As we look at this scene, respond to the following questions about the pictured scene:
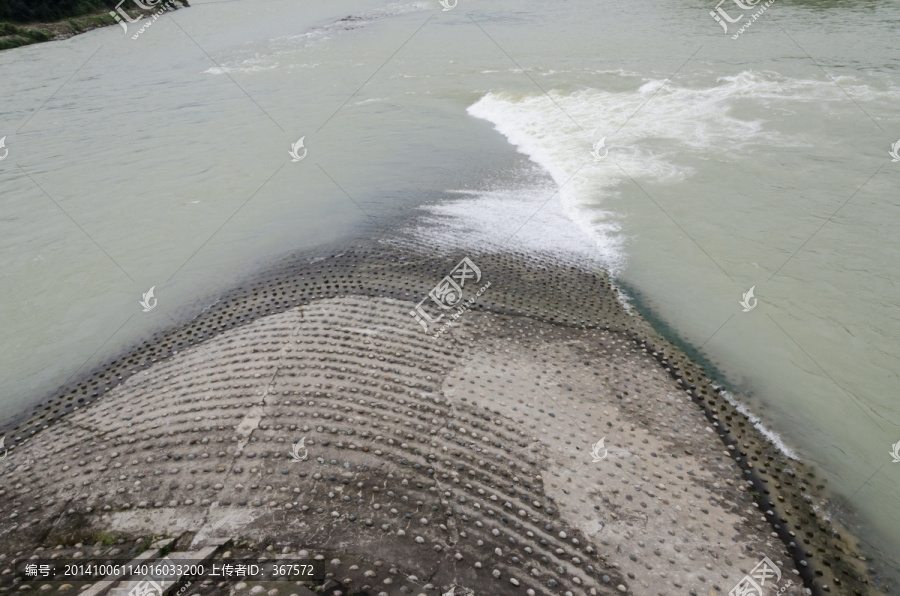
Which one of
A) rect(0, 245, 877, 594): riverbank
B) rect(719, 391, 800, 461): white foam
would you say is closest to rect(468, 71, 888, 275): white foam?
rect(719, 391, 800, 461): white foam

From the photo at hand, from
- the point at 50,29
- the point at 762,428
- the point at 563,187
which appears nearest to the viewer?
the point at 762,428

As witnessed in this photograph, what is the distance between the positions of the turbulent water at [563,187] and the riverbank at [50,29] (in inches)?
583

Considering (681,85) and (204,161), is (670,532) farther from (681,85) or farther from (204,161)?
(681,85)

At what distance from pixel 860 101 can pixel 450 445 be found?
20.8m

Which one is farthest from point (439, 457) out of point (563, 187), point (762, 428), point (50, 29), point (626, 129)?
point (50, 29)

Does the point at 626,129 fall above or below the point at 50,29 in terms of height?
below

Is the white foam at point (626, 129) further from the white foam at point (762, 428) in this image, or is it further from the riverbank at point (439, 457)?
the riverbank at point (439, 457)

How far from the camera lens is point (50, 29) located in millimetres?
43344

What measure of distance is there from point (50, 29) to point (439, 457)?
57269 mm

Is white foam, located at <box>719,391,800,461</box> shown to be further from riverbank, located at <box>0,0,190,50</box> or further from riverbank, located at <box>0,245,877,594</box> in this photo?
riverbank, located at <box>0,0,190,50</box>

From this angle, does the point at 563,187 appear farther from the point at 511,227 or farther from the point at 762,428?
the point at 762,428

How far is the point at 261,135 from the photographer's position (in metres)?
20.5

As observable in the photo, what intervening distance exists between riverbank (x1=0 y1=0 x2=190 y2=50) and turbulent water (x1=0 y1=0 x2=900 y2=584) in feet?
48.6

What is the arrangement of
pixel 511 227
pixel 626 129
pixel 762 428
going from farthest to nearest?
pixel 626 129
pixel 511 227
pixel 762 428
